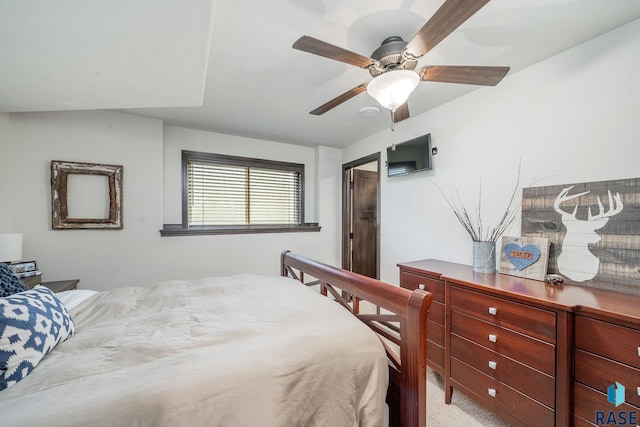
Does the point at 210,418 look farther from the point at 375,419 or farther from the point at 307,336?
the point at 375,419

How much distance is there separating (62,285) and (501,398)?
11.6ft

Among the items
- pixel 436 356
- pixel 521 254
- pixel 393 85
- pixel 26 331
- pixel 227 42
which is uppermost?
pixel 227 42

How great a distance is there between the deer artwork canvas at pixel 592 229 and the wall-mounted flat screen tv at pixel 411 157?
977 mm

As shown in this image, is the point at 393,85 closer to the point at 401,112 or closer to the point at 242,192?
the point at 401,112

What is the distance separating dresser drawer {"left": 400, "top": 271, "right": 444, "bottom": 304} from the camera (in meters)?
1.91

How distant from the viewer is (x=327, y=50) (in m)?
1.20

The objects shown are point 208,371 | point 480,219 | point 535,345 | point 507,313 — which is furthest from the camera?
point 480,219

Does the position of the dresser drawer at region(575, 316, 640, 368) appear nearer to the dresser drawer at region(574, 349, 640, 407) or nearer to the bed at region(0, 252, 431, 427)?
the dresser drawer at region(574, 349, 640, 407)

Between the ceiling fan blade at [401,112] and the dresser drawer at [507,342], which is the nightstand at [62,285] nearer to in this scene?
the ceiling fan blade at [401,112]

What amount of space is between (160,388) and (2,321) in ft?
2.16

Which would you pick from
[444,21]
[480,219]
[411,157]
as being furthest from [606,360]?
[411,157]

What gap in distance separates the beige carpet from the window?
2.50 metres

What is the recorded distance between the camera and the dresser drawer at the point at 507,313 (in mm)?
1324

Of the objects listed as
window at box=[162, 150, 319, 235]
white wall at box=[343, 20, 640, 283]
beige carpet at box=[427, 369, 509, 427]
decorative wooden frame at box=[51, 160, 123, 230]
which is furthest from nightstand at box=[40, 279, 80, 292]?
white wall at box=[343, 20, 640, 283]
